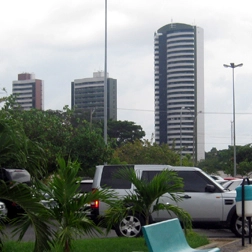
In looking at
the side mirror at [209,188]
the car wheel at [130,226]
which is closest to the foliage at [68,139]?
the side mirror at [209,188]

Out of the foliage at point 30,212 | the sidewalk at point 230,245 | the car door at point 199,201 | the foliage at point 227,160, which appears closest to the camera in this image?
the foliage at point 30,212

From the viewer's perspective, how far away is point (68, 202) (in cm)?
886

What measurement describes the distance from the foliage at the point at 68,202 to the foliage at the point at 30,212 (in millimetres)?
216

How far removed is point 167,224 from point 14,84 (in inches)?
4053

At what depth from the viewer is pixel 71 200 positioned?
29.2 ft

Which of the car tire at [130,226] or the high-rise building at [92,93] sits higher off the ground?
the high-rise building at [92,93]

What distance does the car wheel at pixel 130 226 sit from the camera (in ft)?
A: 45.1

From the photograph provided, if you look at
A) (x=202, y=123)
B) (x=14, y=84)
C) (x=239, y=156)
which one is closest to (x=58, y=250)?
(x=239, y=156)

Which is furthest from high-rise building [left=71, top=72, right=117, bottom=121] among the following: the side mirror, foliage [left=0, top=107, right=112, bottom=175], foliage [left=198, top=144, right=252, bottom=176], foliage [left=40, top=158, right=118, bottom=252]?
foliage [left=40, top=158, right=118, bottom=252]

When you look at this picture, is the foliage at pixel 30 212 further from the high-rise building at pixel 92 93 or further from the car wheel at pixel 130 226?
the high-rise building at pixel 92 93

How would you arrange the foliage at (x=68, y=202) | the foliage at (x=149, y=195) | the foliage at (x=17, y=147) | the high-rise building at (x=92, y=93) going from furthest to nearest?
the high-rise building at (x=92, y=93)
the foliage at (x=149, y=195)
the foliage at (x=17, y=147)
the foliage at (x=68, y=202)

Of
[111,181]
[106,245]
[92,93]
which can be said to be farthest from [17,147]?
[92,93]

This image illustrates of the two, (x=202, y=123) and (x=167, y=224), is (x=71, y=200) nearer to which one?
(x=167, y=224)

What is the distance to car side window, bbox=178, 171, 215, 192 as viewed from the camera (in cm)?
1489
